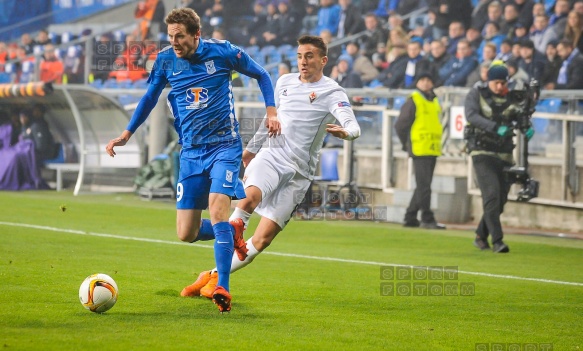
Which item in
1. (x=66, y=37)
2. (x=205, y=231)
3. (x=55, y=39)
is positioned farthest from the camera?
(x=55, y=39)

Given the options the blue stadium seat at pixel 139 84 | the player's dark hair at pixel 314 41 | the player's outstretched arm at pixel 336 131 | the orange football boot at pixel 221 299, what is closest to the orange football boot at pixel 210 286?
the orange football boot at pixel 221 299

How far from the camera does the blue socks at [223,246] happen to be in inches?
296

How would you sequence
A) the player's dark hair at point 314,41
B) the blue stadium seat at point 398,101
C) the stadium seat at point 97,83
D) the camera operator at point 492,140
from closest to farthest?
1. the player's dark hair at point 314,41
2. the camera operator at point 492,140
3. the blue stadium seat at point 398,101
4. the stadium seat at point 97,83

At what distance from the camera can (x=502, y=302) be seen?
Result: 8.68 meters

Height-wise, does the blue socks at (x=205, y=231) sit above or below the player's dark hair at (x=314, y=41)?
below

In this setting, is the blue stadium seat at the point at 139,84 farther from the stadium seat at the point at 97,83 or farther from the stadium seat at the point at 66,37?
the stadium seat at the point at 66,37

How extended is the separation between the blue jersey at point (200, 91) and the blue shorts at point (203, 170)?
0.23ft

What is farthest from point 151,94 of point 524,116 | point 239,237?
point 524,116

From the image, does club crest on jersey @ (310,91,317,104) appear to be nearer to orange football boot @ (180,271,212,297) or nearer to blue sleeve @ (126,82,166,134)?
blue sleeve @ (126,82,166,134)

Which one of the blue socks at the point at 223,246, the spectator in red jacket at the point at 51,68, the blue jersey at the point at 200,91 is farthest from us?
the spectator in red jacket at the point at 51,68

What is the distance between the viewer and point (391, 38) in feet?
65.3

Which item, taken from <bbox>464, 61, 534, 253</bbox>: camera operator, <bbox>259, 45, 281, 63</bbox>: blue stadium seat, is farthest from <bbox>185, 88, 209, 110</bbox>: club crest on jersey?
<bbox>259, 45, 281, 63</bbox>: blue stadium seat

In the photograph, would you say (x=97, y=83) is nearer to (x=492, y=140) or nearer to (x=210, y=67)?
(x=492, y=140)

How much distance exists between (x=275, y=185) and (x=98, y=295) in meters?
2.04
